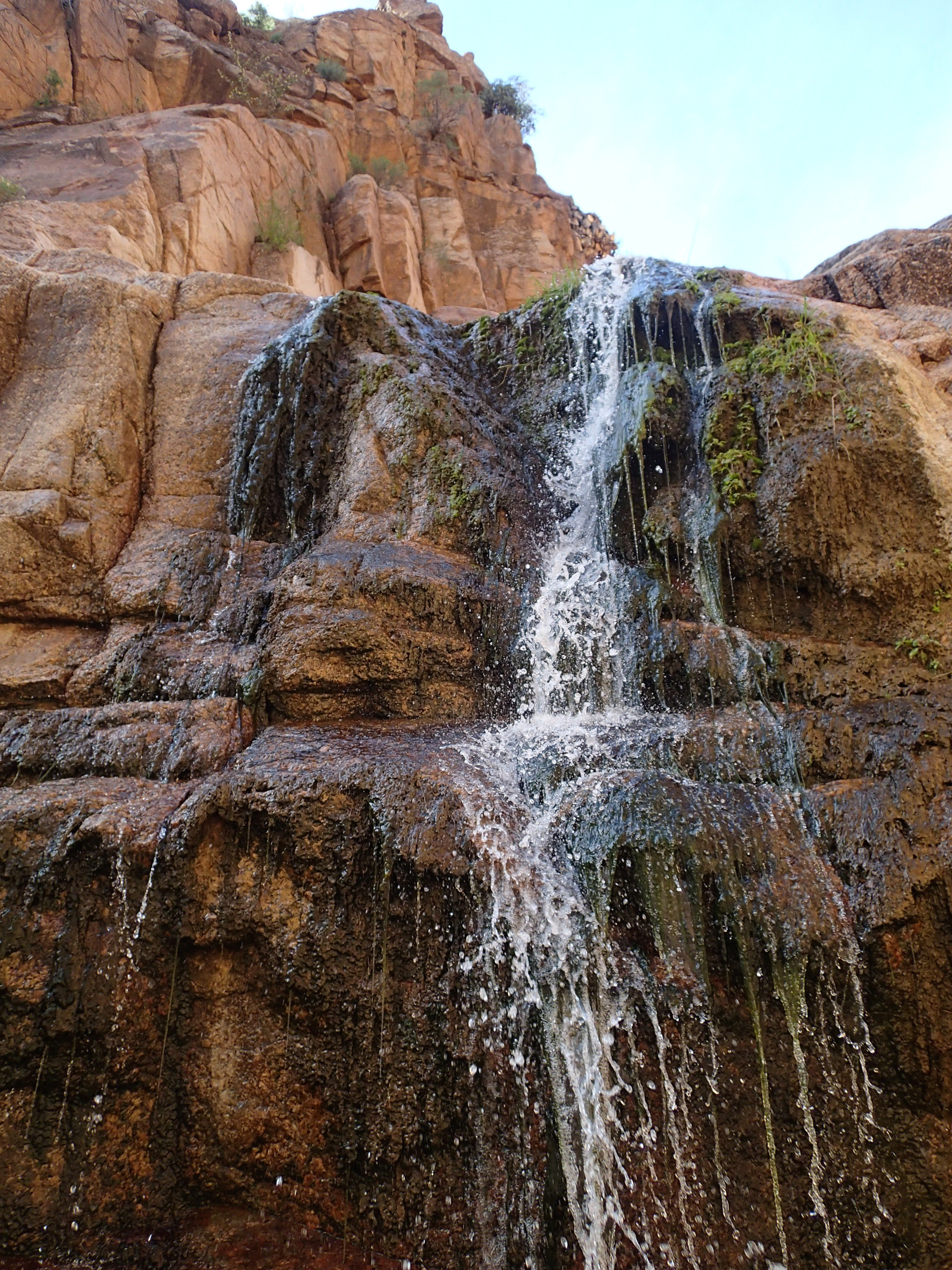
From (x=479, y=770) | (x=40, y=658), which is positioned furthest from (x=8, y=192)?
(x=479, y=770)

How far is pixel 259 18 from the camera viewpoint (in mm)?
16016

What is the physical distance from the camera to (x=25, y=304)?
759cm

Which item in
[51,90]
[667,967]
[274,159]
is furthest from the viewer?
[274,159]

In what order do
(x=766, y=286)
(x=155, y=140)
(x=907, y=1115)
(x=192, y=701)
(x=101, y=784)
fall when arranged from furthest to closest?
(x=155, y=140)
(x=766, y=286)
(x=192, y=701)
(x=101, y=784)
(x=907, y=1115)

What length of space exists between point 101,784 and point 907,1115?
14.0 feet

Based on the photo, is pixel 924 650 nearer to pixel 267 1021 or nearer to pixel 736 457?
pixel 736 457

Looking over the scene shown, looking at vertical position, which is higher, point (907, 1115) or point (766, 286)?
point (766, 286)

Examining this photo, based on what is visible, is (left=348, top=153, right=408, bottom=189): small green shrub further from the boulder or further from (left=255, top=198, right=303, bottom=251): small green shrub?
the boulder

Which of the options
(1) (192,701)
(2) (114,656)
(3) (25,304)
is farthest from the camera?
(3) (25,304)

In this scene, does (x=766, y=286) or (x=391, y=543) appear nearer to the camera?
(x=391, y=543)

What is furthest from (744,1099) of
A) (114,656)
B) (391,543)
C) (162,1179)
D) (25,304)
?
(25,304)

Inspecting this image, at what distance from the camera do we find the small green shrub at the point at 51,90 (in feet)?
38.9

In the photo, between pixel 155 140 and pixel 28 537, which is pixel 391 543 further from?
pixel 155 140

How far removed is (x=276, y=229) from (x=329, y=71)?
6218 millimetres
